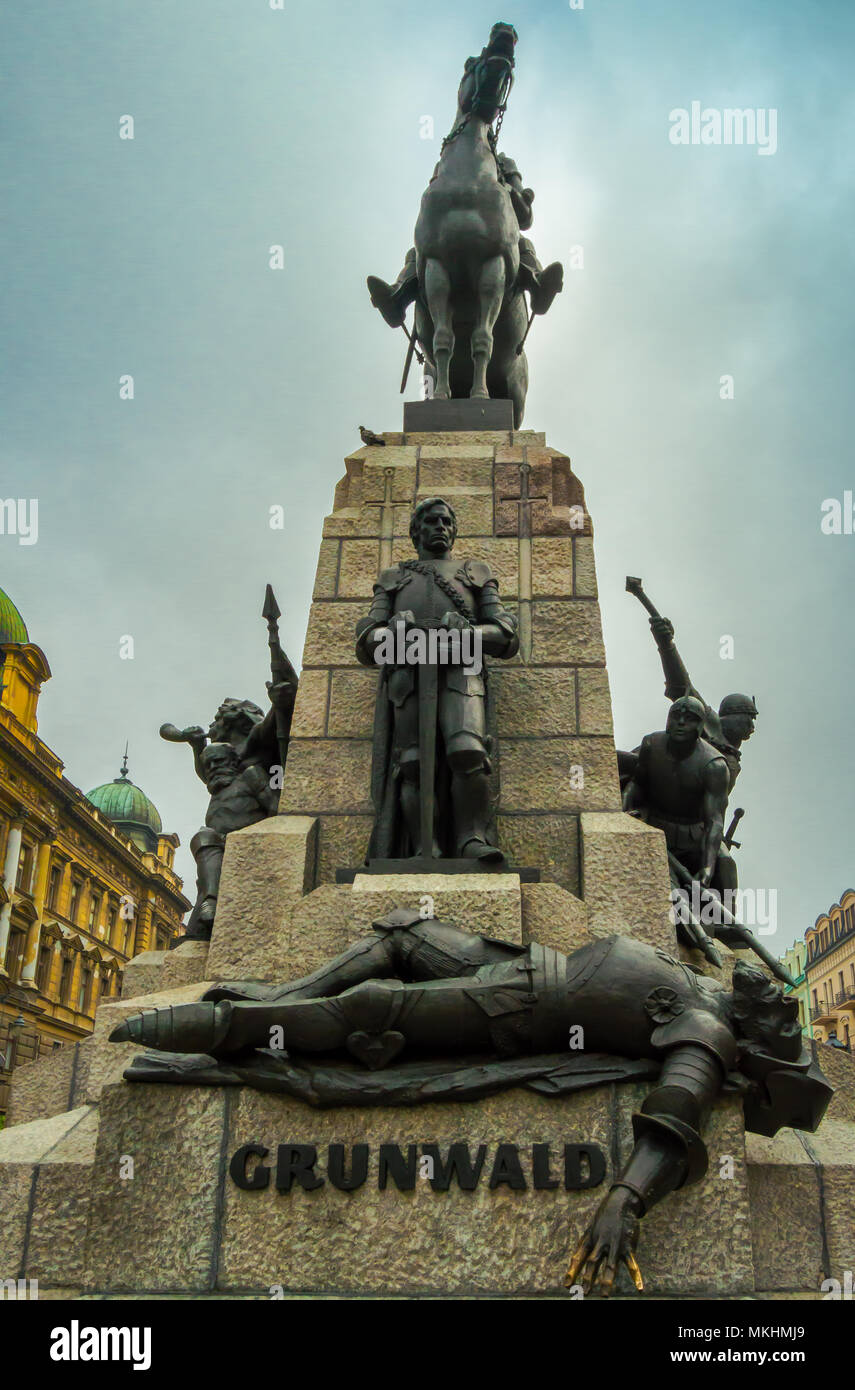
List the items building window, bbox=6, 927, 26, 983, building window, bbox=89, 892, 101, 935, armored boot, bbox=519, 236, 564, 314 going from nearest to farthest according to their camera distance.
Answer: armored boot, bbox=519, 236, 564, 314
building window, bbox=6, 927, 26, 983
building window, bbox=89, 892, 101, 935

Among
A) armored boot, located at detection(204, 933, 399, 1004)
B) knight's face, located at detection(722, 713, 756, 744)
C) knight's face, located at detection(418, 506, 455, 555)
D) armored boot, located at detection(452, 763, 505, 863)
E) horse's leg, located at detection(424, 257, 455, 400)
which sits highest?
A: horse's leg, located at detection(424, 257, 455, 400)

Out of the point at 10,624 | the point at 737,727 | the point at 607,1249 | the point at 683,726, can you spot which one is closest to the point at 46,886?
the point at 10,624

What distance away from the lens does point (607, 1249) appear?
4.36 metres

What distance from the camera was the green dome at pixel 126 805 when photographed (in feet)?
218

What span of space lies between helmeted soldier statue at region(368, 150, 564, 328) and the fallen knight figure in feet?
24.8

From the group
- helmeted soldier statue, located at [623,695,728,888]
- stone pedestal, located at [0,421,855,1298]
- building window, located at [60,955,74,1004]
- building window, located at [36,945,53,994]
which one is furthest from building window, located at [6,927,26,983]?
helmeted soldier statue, located at [623,695,728,888]

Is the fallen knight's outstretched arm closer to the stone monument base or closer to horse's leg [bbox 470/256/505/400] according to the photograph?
the stone monument base

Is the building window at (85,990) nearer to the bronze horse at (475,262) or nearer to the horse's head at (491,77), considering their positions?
the bronze horse at (475,262)

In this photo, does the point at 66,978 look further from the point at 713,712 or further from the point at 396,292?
the point at 713,712

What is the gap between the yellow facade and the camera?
60403mm

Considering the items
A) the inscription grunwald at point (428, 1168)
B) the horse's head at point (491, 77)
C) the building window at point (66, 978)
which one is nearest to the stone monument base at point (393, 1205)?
the inscription grunwald at point (428, 1168)

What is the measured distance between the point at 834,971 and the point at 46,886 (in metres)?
43.1
